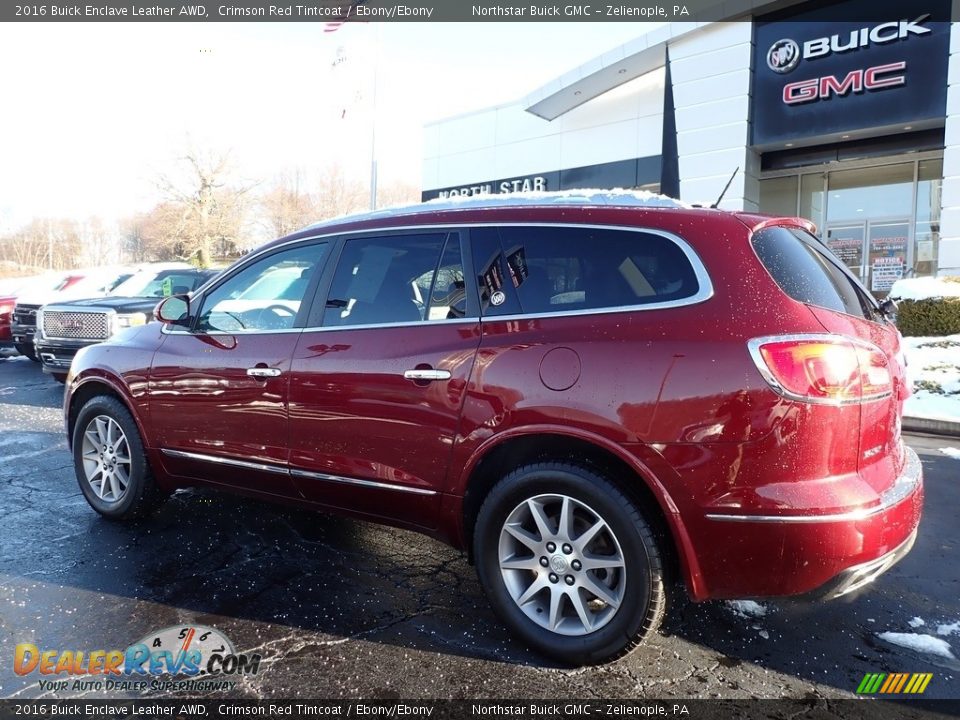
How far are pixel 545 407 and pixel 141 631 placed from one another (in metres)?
1.98

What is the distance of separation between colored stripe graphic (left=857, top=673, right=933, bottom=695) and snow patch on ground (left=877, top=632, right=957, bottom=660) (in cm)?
22

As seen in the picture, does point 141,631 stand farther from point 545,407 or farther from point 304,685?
point 545,407

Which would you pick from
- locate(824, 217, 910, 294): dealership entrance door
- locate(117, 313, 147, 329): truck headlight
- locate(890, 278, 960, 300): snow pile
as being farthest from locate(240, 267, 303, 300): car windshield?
locate(824, 217, 910, 294): dealership entrance door

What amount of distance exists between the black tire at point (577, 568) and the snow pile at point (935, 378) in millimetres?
5670

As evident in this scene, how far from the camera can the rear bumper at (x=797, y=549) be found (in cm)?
227

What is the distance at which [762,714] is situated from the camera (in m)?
2.32

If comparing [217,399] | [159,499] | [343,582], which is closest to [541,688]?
[343,582]

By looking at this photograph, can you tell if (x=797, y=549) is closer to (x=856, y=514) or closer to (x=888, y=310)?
(x=856, y=514)

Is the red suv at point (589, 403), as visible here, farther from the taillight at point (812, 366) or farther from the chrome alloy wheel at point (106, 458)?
the chrome alloy wheel at point (106, 458)

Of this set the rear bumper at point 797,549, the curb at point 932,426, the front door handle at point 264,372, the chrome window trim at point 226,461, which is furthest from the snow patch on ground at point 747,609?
the curb at point 932,426

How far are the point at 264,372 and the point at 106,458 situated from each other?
1567mm

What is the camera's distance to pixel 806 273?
258 cm

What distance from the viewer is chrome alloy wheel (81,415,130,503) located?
4.15 metres

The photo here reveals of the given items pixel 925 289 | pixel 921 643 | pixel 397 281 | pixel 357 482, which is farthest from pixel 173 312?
pixel 925 289
